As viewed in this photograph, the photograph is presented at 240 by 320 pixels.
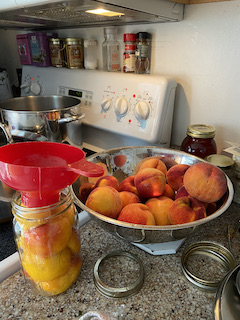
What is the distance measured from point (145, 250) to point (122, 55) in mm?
655

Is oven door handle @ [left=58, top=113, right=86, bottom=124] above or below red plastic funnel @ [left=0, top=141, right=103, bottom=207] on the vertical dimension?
below

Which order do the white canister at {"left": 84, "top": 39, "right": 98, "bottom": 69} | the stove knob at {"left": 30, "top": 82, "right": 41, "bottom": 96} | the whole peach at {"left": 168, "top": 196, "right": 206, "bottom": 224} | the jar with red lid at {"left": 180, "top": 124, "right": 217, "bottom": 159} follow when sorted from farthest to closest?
the stove knob at {"left": 30, "top": 82, "right": 41, "bottom": 96} → the white canister at {"left": 84, "top": 39, "right": 98, "bottom": 69} → the jar with red lid at {"left": 180, "top": 124, "right": 217, "bottom": 159} → the whole peach at {"left": 168, "top": 196, "right": 206, "bottom": 224}

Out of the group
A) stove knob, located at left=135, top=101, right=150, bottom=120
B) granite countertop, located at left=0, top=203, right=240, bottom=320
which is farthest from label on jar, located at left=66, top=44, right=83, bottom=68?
granite countertop, located at left=0, top=203, right=240, bottom=320

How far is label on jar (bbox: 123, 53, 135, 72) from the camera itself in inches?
30.9

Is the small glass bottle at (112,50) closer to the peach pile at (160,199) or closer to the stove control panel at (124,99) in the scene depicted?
the stove control panel at (124,99)

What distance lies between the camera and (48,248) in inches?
13.6

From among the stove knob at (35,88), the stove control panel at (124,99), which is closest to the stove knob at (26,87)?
the stove knob at (35,88)

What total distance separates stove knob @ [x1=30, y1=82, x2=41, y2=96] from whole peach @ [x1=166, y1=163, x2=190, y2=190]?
0.73m

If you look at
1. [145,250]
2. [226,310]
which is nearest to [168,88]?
[145,250]

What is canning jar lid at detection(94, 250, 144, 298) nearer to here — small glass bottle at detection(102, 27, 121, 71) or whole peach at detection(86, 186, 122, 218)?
whole peach at detection(86, 186, 122, 218)

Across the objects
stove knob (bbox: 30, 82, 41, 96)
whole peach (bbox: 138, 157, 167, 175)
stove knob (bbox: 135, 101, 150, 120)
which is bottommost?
whole peach (bbox: 138, 157, 167, 175)

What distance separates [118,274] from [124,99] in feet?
1.69

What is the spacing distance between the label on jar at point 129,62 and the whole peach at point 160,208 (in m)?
0.51

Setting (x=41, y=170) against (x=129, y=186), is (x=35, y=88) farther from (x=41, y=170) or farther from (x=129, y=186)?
(x=41, y=170)
